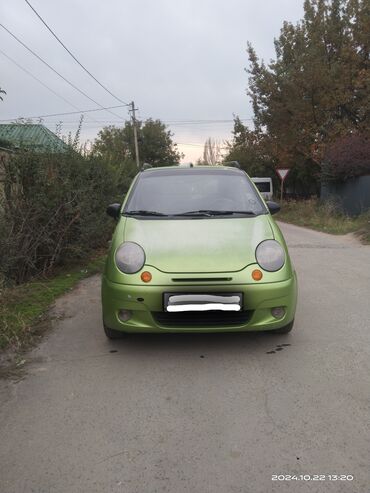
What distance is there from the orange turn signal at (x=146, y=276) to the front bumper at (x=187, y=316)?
0.06 metres

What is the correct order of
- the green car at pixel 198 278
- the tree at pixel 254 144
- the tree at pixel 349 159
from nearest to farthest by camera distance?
the green car at pixel 198 278
the tree at pixel 349 159
the tree at pixel 254 144

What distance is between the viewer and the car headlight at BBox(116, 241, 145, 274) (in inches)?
150

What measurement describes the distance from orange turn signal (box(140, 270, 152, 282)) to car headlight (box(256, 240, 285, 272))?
2.93 feet

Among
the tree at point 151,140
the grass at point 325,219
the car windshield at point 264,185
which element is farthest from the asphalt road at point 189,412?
the tree at point 151,140

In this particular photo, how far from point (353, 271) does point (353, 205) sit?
12.1m

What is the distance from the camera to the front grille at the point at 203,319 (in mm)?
3730

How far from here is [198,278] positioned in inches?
145

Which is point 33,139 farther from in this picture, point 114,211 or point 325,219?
point 325,219

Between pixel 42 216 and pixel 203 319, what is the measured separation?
12.2 ft

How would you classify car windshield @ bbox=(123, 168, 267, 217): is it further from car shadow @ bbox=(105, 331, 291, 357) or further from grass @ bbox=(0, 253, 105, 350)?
grass @ bbox=(0, 253, 105, 350)

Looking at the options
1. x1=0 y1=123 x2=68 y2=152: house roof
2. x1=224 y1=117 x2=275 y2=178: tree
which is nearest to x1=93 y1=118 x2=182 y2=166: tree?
x1=224 y1=117 x2=275 y2=178: tree

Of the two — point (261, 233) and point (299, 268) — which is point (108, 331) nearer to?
point (261, 233)

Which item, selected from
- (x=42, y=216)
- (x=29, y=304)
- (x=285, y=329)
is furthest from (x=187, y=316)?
(x=42, y=216)

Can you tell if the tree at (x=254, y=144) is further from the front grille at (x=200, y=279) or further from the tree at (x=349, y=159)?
the front grille at (x=200, y=279)
